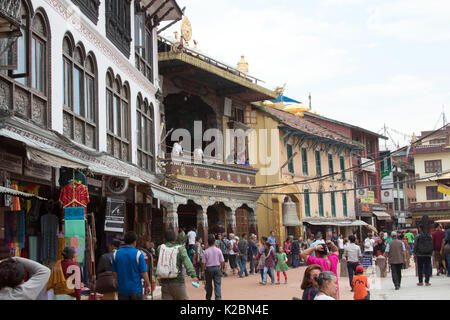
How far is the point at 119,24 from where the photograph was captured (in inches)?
694

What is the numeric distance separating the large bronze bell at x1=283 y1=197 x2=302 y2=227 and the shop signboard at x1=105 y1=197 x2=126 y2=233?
20273 millimetres

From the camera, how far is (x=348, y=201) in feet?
149

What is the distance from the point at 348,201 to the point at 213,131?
1890 cm

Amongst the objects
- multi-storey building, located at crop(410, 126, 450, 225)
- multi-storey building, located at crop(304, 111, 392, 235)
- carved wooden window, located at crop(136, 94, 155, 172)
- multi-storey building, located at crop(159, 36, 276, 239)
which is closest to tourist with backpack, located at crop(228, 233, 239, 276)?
multi-storey building, located at crop(159, 36, 276, 239)

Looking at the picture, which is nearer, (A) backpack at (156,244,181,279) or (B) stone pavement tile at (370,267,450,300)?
(A) backpack at (156,244,181,279)

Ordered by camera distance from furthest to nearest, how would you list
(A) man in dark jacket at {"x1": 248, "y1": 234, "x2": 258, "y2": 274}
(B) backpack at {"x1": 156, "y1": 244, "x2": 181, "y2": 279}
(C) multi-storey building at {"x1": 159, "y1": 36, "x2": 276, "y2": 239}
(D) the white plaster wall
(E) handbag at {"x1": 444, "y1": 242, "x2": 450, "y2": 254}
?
1. (C) multi-storey building at {"x1": 159, "y1": 36, "x2": 276, "y2": 239}
2. (A) man in dark jacket at {"x1": 248, "y1": 234, "x2": 258, "y2": 274}
3. (E) handbag at {"x1": 444, "y1": 242, "x2": 450, "y2": 254}
4. (D) the white plaster wall
5. (B) backpack at {"x1": 156, "y1": 244, "x2": 181, "y2": 279}

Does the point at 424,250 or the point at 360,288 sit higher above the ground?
the point at 424,250

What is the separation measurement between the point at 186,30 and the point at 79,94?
13.7 meters

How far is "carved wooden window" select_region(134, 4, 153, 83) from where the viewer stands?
778 inches

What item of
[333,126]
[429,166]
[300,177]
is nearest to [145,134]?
[300,177]

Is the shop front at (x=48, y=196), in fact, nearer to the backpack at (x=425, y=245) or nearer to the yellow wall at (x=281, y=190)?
the backpack at (x=425, y=245)

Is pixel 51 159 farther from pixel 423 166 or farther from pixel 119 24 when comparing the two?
pixel 423 166

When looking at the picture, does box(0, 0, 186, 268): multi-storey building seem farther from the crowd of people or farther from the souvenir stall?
the crowd of people

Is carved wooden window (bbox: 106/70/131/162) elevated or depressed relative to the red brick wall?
depressed
